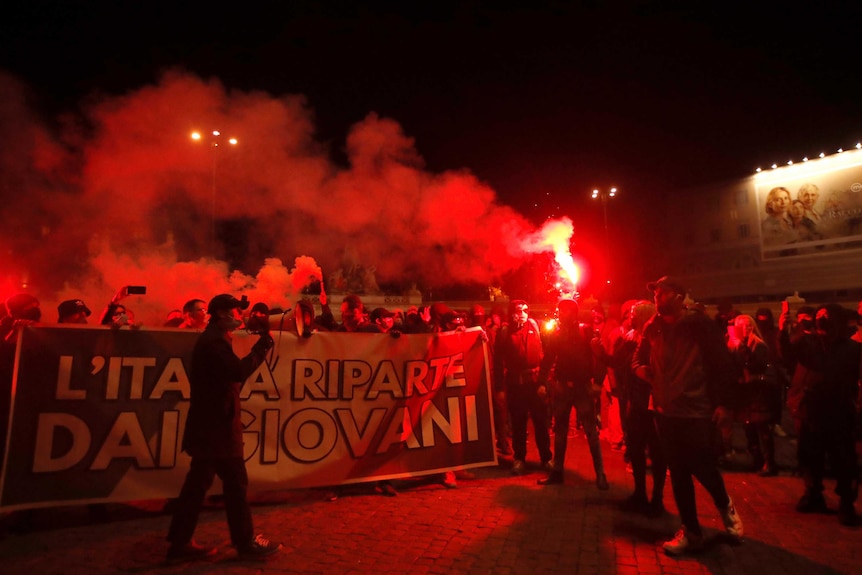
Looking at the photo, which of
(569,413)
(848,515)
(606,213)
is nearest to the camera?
(848,515)

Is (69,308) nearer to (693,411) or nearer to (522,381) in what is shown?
(522,381)

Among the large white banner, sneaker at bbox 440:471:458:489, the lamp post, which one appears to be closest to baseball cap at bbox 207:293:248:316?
the large white banner

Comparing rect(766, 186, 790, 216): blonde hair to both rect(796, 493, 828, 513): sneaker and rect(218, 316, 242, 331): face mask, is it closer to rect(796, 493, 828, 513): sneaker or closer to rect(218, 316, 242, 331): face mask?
rect(796, 493, 828, 513): sneaker

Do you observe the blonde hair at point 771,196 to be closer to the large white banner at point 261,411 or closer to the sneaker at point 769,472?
the sneaker at point 769,472

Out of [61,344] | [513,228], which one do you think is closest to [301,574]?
[61,344]

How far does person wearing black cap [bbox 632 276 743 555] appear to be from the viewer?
12.5 feet

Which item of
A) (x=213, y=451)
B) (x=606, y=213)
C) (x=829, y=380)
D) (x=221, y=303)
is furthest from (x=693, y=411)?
(x=606, y=213)

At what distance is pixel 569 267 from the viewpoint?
1475cm

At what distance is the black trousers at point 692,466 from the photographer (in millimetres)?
3812

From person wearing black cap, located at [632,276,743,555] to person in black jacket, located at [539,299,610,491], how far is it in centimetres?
155

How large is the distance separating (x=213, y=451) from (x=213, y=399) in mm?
351

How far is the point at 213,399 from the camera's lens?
368 centimetres

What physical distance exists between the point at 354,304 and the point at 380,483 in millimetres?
1938

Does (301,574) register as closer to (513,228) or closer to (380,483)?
(380,483)
